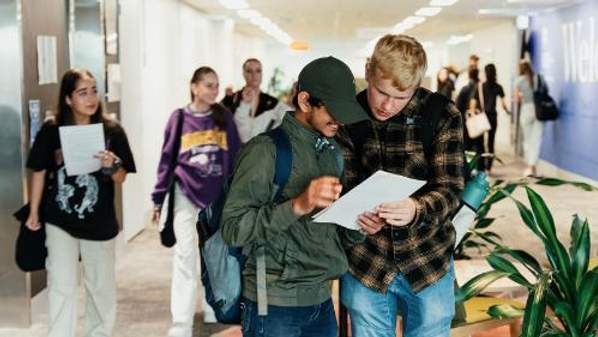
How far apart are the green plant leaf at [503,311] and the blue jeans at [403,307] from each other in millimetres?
822

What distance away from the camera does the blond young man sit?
8.81 feet

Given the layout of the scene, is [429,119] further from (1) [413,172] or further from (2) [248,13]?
(2) [248,13]

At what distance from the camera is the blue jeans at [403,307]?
2801 mm

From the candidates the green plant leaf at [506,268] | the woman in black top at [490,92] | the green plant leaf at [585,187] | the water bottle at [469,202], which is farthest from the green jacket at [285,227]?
the woman in black top at [490,92]

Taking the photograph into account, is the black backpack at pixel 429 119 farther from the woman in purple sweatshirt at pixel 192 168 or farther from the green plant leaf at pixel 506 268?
the woman in purple sweatshirt at pixel 192 168

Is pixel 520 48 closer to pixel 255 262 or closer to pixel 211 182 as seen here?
pixel 211 182

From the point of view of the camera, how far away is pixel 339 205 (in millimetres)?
2338

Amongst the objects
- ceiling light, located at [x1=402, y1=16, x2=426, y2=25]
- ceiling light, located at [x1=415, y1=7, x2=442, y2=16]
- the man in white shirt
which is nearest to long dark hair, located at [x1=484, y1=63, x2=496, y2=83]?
ceiling light, located at [x1=415, y1=7, x2=442, y2=16]

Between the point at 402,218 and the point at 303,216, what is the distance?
0.91ft

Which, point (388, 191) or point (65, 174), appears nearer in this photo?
point (388, 191)

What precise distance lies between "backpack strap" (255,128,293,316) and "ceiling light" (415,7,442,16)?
11.5m

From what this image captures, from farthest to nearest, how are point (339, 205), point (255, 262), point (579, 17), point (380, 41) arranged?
point (579, 17)
point (380, 41)
point (255, 262)
point (339, 205)

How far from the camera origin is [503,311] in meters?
3.64

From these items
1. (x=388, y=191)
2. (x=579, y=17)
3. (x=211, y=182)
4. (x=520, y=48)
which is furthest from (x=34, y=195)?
(x=520, y=48)
